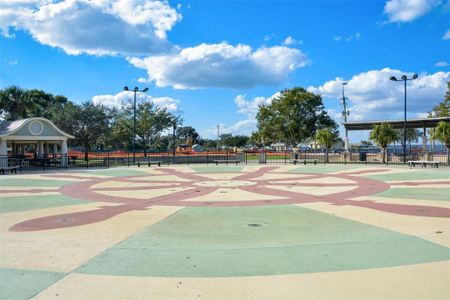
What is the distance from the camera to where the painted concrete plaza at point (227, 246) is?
17.0ft

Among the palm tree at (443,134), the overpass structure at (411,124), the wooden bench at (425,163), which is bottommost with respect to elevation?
the wooden bench at (425,163)

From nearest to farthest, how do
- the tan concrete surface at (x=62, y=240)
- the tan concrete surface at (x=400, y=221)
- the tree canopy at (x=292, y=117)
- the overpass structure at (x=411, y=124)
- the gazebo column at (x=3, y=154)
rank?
1. the tan concrete surface at (x=62, y=240)
2. the tan concrete surface at (x=400, y=221)
3. the gazebo column at (x=3, y=154)
4. the overpass structure at (x=411, y=124)
5. the tree canopy at (x=292, y=117)

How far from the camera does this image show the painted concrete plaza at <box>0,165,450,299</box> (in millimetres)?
5180

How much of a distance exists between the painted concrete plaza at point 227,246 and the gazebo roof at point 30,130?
67.1 ft

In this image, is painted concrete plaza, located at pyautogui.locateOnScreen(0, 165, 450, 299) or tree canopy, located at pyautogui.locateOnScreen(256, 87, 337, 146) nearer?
painted concrete plaza, located at pyautogui.locateOnScreen(0, 165, 450, 299)

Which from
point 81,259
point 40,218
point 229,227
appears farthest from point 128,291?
point 40,218

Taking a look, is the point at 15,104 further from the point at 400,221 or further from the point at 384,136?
the point at 400,221

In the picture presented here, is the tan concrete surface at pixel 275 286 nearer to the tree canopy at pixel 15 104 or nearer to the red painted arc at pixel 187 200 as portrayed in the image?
the red painted arc at pixel 187 200

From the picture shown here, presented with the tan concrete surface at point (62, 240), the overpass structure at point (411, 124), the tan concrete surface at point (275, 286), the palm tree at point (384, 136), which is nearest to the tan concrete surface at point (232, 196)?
the tan concrete surface at point (62, 240)

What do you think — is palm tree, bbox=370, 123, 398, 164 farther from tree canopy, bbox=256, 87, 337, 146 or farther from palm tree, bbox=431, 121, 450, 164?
tree canopy, bbox=256, 87, 337, 146

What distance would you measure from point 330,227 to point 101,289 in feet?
18.6

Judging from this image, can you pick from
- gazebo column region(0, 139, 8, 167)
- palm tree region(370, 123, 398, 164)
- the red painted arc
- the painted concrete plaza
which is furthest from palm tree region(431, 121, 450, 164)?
gazebo column region(0, 139, 8, 167)

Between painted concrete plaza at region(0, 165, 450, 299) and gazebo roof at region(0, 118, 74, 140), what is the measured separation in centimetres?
2045

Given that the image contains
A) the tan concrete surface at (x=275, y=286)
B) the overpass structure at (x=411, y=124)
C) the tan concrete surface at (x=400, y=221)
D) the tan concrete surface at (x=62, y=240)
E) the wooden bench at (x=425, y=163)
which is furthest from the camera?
the overpass structure at (x=411, y=124)
